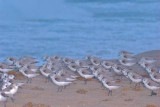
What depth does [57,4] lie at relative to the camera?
48.9 m

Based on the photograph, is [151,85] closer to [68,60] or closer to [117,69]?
[117,69]

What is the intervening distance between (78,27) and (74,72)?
644 inches

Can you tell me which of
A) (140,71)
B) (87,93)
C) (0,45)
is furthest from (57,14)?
(87,93)

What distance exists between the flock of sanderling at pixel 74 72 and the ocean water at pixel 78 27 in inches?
195

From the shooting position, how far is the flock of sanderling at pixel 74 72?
14673 millimetres

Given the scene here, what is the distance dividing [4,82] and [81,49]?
11.1 meters

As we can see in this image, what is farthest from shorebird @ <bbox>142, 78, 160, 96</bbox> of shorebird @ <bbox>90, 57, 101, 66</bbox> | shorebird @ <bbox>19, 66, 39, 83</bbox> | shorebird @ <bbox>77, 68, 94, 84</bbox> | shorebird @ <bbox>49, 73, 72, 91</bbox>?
shorebird @ <bbox>19, 66, 39, 83</bbox>

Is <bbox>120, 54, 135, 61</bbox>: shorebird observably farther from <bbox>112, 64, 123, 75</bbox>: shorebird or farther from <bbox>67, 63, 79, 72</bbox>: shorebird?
<bbox>67, 63, 79, 72</bbox>: shorebird

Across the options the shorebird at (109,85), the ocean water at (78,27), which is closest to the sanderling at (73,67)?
the shorebird at (109,85)

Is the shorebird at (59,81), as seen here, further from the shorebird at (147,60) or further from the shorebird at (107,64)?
the shorebird at (147,60)

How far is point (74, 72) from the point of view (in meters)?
17.4

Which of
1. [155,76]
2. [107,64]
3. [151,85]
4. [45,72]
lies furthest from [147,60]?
[45,72]

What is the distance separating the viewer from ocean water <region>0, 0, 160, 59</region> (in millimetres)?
25375

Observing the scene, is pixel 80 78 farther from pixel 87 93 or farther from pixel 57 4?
pixel 57 4
